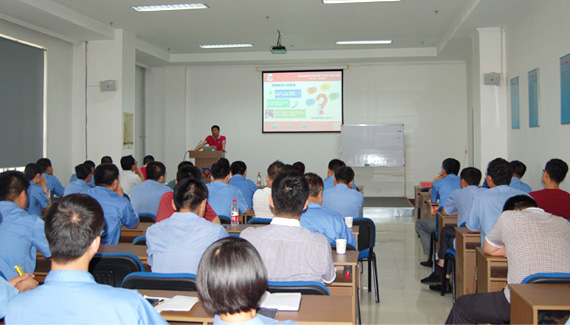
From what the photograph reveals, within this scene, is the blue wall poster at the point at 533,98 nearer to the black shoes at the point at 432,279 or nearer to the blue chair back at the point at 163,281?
the black shoes at the point at 432,279

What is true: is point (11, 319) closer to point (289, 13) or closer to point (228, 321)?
point (228, 321)

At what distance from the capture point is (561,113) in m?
5.87

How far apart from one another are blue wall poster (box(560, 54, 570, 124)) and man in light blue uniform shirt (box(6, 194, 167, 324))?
557cm

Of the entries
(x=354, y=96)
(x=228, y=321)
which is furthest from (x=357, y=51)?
(x=228, y=321)

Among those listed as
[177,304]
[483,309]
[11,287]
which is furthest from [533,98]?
[11,287]

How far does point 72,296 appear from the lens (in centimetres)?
151

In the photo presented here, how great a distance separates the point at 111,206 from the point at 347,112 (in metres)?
8.51

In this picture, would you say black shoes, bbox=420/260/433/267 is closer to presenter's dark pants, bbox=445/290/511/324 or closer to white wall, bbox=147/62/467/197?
presenter's dark pants, bbox=445/290/511/324

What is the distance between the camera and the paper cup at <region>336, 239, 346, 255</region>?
10.2ft

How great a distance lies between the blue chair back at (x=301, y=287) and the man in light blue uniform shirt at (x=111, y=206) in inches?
87.6

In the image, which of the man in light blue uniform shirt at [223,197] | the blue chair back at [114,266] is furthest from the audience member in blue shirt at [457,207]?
the blue chair back at [114,266]

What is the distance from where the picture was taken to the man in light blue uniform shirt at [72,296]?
150 centimetres

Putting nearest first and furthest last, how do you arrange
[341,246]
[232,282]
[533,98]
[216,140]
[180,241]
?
[232,282], [180,241], [341,246], [533,98], [216,140]

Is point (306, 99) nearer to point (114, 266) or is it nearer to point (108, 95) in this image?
point (108, 95)
